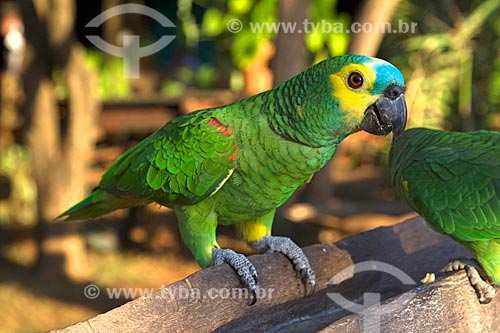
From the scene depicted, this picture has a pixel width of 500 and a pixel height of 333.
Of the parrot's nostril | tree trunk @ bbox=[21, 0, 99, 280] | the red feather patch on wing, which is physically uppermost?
the parrot's nostril

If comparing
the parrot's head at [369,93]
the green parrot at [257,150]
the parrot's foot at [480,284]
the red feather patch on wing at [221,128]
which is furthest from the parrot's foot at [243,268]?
the parrot's foot at [480,284]

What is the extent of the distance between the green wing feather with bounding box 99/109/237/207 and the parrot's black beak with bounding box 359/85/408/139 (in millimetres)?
418

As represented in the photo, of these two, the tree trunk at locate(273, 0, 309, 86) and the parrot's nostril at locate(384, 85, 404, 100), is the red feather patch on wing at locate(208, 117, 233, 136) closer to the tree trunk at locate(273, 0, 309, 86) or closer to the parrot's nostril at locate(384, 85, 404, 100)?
the parrot's nostril at locate(384, 85, 404, 100)

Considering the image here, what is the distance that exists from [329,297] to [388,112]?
2.11 ft

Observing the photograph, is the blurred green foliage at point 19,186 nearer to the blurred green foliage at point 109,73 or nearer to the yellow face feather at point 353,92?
the blurred green foliage at point 109,73

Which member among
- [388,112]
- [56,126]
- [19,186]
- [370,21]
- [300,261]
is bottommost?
[19,186]

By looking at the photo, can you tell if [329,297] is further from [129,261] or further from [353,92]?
[129,261]

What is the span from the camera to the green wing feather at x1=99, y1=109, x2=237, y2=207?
1839mm

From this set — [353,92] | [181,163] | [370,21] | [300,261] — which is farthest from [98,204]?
[370,21]

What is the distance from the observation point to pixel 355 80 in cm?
163

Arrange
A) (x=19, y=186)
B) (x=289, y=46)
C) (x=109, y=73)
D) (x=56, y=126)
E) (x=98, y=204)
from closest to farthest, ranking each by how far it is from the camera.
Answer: (x=98, y=204)
(x=289, y=46)
(x=56, y=126)
(x=19, y=186)
(x=109, y=73)

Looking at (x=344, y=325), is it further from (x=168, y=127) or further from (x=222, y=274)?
(x=168, y=127)

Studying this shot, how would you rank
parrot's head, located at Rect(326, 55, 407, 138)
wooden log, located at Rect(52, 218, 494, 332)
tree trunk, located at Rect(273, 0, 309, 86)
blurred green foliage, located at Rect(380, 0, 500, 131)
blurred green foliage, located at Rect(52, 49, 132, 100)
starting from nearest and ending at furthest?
wooden log, located at Rect(52, 218, 494, 332), parrot's head, located at Rect(326, 55, 407, 138), tree trunk, located at Rect(273, 0, 309, 86), blurred green foliage, located at Rect(380, 0, 500, 131), blurred green foliage, located at Rect(52, 49, 132, 100)

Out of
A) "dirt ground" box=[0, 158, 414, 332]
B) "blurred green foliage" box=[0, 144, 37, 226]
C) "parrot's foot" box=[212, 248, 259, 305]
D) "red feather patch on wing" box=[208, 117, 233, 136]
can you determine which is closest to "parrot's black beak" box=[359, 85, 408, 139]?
"red feather patch on wing" box=[208, 117, 233, 136]
